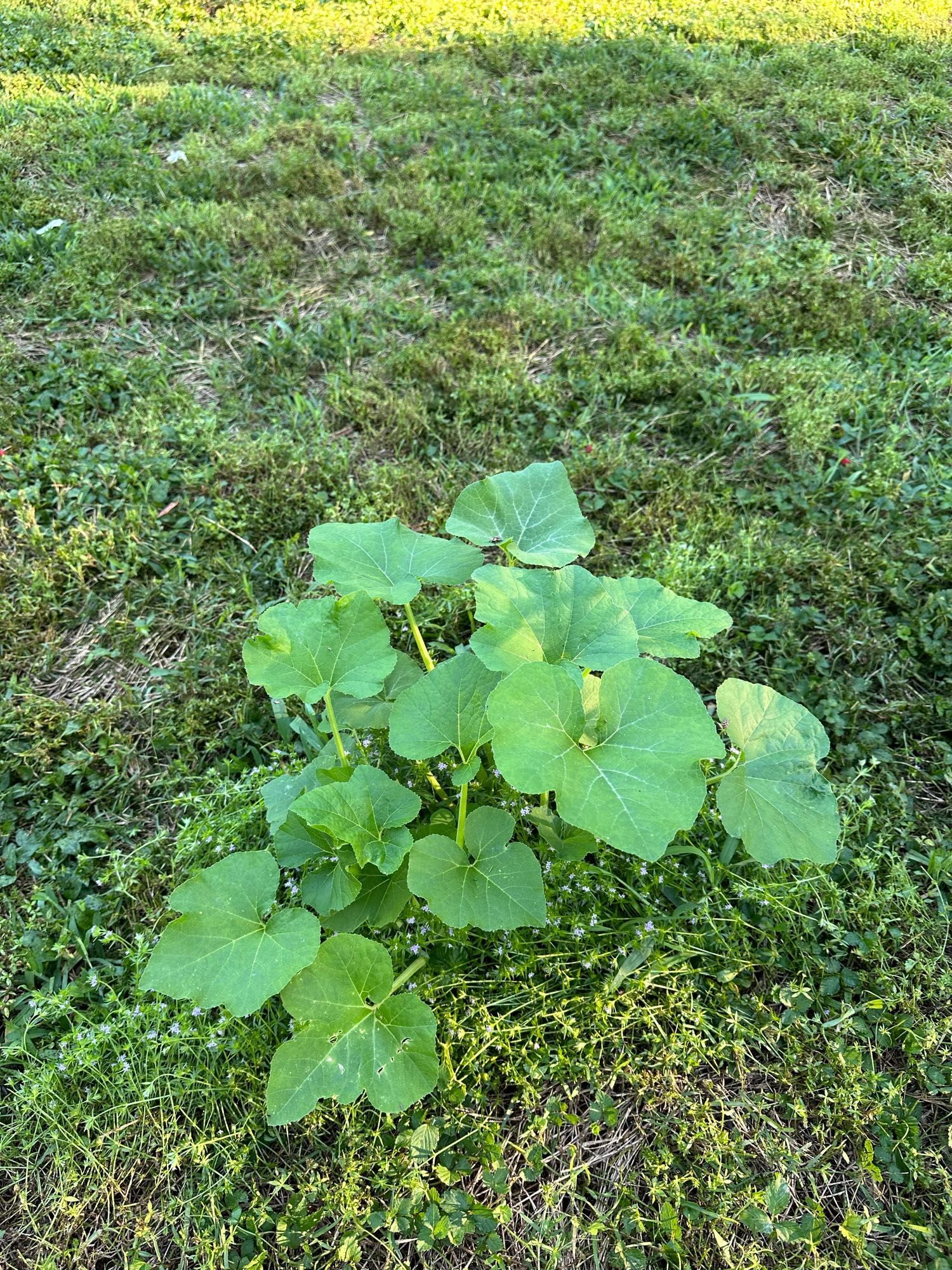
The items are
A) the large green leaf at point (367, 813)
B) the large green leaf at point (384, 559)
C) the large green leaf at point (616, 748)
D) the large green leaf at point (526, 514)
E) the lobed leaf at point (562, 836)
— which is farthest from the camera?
the large green leaf at point (526, 514)

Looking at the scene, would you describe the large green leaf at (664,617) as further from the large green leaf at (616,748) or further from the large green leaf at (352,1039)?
the large green leaf at (352,1039)

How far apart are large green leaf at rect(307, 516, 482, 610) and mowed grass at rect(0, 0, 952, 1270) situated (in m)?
0.62

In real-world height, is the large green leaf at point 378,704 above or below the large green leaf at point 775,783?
below

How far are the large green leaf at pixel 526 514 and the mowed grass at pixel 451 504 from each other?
2.16 ft

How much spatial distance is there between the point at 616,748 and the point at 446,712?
42cm

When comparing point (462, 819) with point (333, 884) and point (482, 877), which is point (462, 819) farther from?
point (333, 884)

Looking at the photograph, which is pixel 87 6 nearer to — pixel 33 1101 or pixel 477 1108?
pixel 33 1101

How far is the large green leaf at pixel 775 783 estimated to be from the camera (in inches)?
66.0

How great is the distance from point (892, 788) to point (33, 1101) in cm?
237

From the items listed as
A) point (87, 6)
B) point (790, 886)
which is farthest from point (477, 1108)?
point (87, 6)

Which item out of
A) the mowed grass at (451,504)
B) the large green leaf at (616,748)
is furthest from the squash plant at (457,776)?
the mowed grass at (451,504)

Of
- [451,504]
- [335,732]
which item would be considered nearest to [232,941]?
[335,732]

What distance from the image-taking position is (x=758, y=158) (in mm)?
4555

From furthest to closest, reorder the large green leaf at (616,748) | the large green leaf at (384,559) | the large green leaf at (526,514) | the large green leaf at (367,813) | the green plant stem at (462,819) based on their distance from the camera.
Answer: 1. the large green leaf at (526,514)
2. the large green leaf at (384,559)
3. the green plant stem at (462,819)
4. the large green leaf at (367,813)
5. the large green leaf at (616,748)
